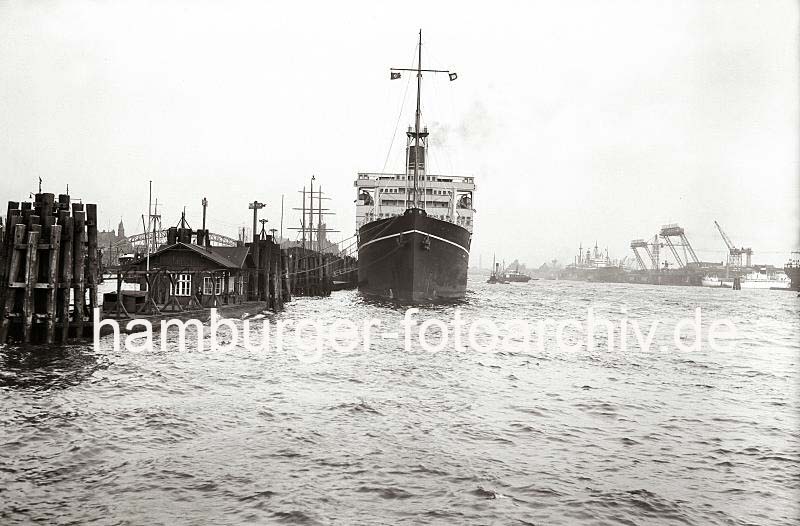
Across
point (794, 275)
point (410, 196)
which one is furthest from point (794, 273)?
→ point (410, 196)

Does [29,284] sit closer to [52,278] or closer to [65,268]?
[52,278]

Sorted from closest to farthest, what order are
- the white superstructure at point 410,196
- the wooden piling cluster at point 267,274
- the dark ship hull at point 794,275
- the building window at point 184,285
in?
the building window at point 184,285 → the wooden piling cluster at point 267,274 → the white superstructure at point 410,196 → the dark ship hull at point 794,275

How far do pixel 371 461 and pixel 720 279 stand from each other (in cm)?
14624

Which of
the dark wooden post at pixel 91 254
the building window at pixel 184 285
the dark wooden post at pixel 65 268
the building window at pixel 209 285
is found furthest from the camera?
the building window at pixel 209 285

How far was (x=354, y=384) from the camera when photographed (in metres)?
13.2

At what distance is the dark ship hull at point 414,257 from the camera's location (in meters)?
36.3

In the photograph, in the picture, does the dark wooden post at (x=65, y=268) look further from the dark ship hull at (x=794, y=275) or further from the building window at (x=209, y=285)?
the dark ship hull at (x=794, y=275)

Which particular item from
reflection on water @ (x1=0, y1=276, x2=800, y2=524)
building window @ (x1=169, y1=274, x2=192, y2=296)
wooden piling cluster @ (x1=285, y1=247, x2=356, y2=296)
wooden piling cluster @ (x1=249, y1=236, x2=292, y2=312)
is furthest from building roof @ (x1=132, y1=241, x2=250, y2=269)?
wooden piling cluster @ (x1=285, y1=247, x2=356, y2=296)

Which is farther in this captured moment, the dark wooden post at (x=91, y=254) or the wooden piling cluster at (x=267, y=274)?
the wooden piling cluster at (x=267, y=274)

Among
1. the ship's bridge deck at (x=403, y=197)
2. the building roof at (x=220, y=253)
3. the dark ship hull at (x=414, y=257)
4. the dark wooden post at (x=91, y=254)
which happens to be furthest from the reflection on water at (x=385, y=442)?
the ship's bridge deck at (x=403, y=197)

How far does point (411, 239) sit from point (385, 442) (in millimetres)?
27120

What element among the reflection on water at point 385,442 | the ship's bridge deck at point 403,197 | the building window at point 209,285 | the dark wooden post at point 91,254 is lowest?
the reflection on water at point 385,442

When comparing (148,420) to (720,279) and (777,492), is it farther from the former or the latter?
(720,279)

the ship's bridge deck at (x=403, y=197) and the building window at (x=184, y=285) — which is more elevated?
the ship's bridge deck at (x=403, y=197)
